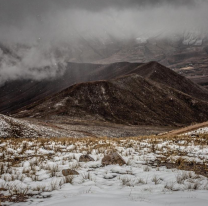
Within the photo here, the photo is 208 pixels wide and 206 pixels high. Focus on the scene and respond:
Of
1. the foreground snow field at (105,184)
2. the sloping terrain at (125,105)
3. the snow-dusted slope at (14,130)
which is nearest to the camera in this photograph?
the foreground snow field at (105,184)

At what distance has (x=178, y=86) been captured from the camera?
164750 mm

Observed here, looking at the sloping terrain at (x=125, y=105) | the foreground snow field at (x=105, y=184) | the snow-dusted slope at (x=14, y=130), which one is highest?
the sloping terrain at (x=125, y=105)

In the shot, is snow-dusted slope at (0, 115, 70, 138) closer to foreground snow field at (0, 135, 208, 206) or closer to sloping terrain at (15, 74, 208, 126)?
foreground snow field at (0, 135, 208, 206)

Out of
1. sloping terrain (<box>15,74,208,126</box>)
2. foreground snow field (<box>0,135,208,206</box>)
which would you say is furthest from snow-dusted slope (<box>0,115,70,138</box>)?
sloping terrain (<box>15,74,208,126</box>)

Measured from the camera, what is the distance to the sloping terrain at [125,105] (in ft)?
310

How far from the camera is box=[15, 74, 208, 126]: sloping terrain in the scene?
94438mm

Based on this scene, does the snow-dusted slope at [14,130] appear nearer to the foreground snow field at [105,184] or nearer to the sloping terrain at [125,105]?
the foreground snow field at [105,184]

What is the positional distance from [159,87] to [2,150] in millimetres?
127387

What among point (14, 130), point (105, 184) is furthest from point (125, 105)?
point (105, 184)

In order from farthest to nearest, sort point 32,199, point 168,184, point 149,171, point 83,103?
point 83,103 → point 149,171 → point 168,184 → point 32,199

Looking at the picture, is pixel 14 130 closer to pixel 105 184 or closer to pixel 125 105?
pixel 105 184

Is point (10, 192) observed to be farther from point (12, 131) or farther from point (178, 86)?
point (178, 86)

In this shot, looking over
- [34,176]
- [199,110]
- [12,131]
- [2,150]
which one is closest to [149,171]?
[34,176]

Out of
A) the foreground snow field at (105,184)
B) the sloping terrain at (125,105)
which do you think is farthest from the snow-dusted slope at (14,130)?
the sloping terrain at (125,105)
